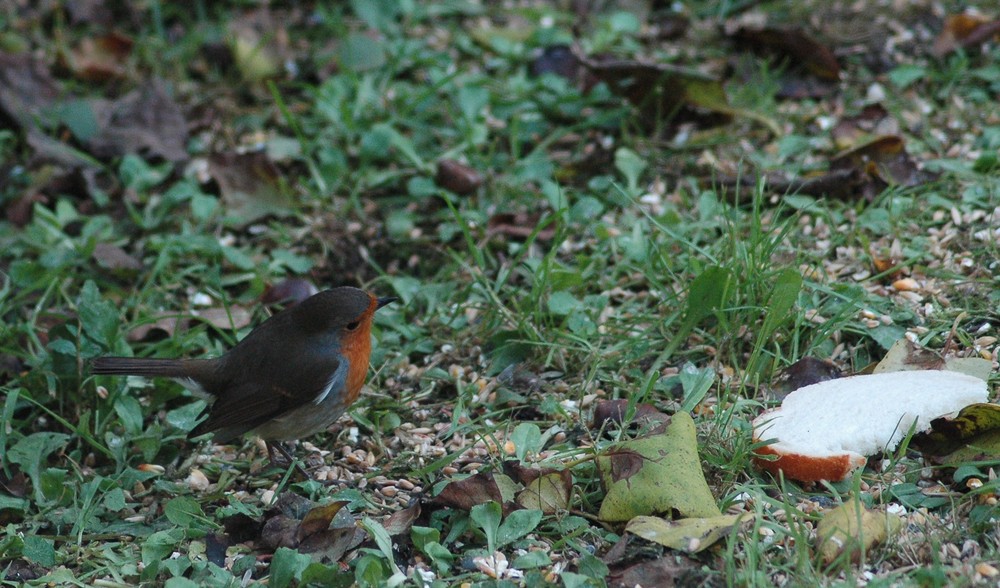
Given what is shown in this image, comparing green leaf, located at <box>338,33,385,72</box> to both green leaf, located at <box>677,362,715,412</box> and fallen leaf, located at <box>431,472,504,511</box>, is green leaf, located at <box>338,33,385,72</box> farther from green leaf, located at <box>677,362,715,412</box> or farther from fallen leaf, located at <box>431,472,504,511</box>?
fallen leaf, located at <box>431,472,504,511</box>

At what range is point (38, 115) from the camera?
233 inches

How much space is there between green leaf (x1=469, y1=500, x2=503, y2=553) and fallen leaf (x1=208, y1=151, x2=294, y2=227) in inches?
98.0

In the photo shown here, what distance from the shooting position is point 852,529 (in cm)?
298

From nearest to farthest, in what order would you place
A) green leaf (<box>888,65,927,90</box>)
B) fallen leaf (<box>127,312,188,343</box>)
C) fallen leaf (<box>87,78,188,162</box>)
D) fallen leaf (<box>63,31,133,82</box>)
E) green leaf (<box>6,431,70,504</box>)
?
green leaf (<box>6,431,70,504</box>), fallen leaf (<box>127,312,188,343</box>), green leaf (<box>888,65,927,90</box>), fallen leaf (<box>87,78,188,162</box>), fallen leaf (<box>63,31,133,82</box>)

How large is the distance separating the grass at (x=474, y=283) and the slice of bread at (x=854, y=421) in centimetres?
7

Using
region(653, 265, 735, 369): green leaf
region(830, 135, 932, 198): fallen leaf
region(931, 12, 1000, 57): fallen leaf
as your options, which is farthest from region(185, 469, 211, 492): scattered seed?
region(931, 12, 1000, 57): fallen leaf

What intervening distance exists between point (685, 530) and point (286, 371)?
1727 millimetres

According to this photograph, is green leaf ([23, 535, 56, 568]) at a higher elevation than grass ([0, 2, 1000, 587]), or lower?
lower

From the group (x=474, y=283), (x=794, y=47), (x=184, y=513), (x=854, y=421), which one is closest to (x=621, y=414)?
(x=854, y=421)

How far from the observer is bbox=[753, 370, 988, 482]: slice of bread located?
10.9ft

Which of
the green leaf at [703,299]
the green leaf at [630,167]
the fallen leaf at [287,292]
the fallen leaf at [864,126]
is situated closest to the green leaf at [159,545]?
the fallen leaf at [287,292]

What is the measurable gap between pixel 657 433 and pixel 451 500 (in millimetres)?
685

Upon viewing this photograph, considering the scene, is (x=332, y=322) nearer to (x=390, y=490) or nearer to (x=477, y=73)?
(x=390, y=490)

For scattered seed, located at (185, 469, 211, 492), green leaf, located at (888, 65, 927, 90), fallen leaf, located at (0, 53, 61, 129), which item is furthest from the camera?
fallen leaf, located at (0, 53, 61, 129)
